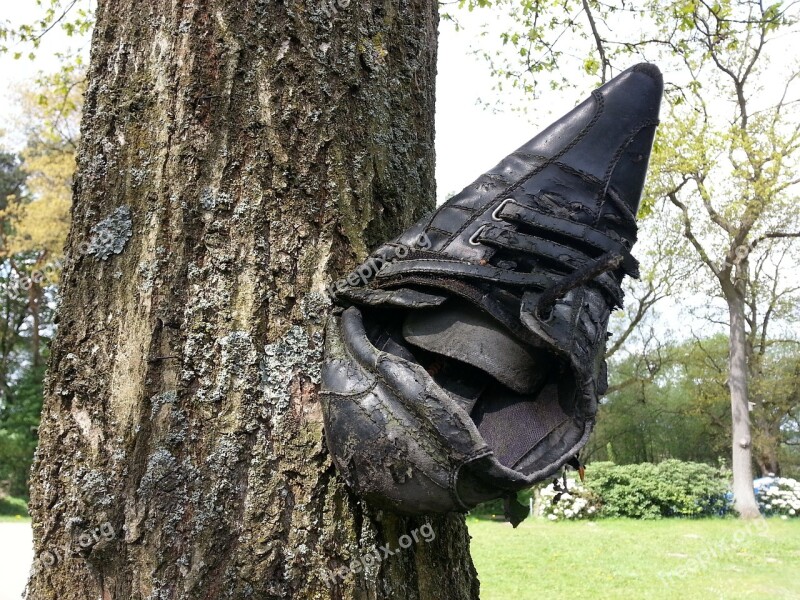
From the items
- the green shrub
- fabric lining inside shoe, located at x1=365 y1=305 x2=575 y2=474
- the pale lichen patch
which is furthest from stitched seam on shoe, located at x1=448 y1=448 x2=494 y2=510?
the green shrub

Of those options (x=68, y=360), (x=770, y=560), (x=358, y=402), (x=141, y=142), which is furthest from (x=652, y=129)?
(x=770, y=560)

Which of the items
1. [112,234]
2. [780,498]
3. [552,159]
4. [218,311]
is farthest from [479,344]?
[780,498]

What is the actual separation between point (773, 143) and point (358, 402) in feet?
62.3

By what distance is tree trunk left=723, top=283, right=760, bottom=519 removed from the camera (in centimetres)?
1753

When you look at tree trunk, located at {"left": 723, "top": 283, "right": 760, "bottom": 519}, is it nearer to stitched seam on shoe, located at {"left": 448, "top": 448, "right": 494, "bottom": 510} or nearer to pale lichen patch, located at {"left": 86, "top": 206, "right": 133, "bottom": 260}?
stitched seam on shoe, located at {"left": 448, "top": 448, "right": 494, "bottom": 510}

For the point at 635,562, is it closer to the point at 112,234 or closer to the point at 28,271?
the point at 112,234

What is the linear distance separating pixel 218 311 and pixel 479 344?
1.72 feet

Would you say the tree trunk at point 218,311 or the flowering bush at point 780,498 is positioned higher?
the tree trunk at point 218,311

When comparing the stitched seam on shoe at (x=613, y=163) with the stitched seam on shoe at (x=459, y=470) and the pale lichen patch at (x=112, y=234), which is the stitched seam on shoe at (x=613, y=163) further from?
the pale lichen patch at (x=112, y=234)

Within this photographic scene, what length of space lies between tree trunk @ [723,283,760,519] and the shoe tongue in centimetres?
1924

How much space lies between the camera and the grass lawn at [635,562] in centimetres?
831

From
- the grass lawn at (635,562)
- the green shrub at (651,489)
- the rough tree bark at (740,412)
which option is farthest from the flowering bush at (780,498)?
the grass lawn at (635,562)

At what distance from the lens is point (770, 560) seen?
35.0 ft

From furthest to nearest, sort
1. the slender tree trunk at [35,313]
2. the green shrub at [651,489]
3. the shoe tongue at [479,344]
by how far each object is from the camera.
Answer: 1. the slender tree trunk at [35,313]
2. the green shrub at [651,489]
3. the shoe tongue at [479,344]
